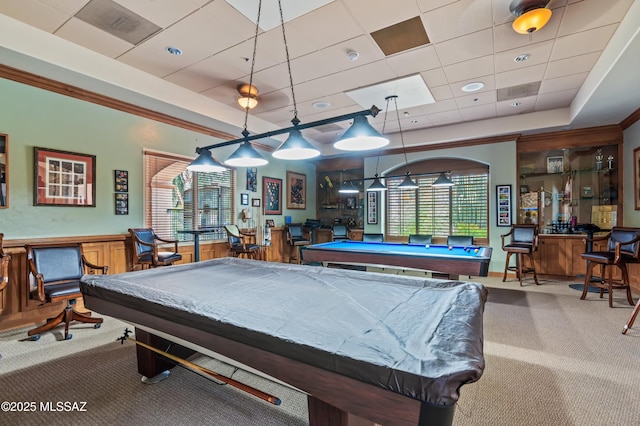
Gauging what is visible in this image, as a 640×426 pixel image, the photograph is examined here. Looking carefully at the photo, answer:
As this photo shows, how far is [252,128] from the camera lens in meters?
5.78

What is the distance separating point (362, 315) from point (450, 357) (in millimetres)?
554

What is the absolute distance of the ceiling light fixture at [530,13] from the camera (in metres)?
2.55

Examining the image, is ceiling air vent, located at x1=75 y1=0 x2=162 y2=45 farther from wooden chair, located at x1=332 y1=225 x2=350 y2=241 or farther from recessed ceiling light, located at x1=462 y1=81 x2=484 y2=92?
wooden chair, located at x1=332 y1=225 x2=350 y2=241

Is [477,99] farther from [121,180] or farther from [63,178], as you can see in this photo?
[63,178]

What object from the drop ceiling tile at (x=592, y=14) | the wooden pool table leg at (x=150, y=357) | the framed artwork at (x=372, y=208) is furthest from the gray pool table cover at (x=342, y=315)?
the framed artwork at (x=372, y=208)

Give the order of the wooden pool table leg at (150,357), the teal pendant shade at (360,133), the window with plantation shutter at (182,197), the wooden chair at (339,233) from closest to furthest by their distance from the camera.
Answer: the teal pendant shade at (360,133), the wooden pool table leg at (150,357), the window with plantation shutter at (182,197), the wooden chair at (339,233)

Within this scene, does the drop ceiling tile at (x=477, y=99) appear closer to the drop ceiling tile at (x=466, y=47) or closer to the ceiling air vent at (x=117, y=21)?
the drop ceiling tile at (x=466, y=47)

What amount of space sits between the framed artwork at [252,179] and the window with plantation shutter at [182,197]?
0.44 metres

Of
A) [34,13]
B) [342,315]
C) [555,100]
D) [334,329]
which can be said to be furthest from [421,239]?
[34,13]

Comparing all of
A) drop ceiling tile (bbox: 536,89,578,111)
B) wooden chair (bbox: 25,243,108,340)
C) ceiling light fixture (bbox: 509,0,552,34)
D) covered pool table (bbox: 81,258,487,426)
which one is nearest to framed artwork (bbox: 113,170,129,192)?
wooden chair (bbox: 25,243,108,340)

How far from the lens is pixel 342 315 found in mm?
1517

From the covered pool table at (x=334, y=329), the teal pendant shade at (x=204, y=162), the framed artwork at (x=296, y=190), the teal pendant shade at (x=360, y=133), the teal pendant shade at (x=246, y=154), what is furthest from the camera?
the framed artwork at (x=296, y=190)

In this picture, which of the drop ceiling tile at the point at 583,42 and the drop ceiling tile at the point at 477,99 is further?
the drop ceiling tile at the point at 477,99

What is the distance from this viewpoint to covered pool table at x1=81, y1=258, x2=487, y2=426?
37.4 inches
